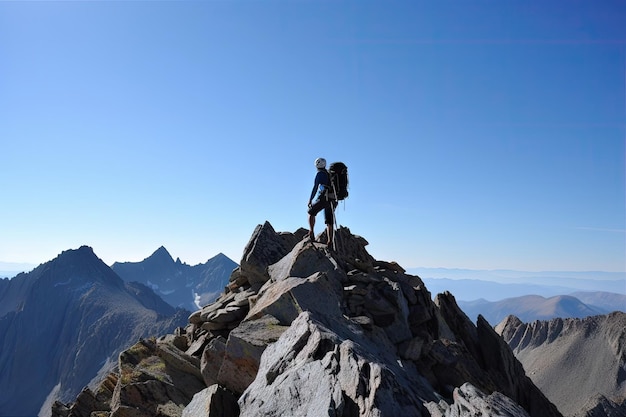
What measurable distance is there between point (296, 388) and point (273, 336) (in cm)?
562

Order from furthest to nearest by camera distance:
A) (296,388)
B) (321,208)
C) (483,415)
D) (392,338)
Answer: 1. (321,208)
2. (392,338)
3. (296,388)
4. (483,415)

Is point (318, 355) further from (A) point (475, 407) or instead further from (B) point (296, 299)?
(B) point (296, 299)

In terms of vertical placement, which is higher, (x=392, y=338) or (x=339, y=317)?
(x=339, y=317)

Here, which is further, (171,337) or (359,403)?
(171,337)

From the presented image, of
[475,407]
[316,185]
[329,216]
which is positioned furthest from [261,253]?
[475,407]

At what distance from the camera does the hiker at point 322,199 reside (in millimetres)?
25609

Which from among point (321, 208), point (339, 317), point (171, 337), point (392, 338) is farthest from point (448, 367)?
point (171, 337)

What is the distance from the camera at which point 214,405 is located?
14.5 m

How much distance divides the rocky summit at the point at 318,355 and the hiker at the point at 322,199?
162cm

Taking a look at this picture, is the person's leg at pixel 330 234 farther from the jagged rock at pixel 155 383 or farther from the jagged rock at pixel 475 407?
the jagged rock at pixel 475 407

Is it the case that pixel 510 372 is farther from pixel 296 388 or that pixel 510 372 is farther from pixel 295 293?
pixel 296 388

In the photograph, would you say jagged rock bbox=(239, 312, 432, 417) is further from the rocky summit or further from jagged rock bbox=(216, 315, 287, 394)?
jagged rock bbox=(216, 315, 287, 394)

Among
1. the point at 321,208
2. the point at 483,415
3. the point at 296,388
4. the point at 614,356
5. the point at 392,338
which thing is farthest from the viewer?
the point at 614,356

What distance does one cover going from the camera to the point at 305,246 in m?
24.5
